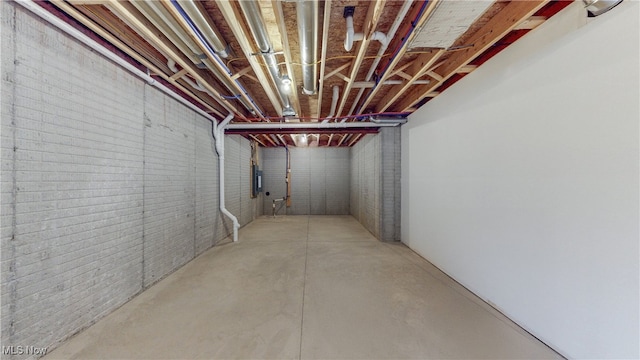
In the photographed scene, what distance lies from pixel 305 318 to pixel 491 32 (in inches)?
115

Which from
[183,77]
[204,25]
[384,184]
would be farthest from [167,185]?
[384,184]

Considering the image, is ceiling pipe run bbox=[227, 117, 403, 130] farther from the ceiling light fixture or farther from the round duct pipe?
the round duct pipe

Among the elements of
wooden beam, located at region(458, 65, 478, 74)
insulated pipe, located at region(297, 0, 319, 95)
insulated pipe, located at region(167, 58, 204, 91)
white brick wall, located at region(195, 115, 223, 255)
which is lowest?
white brick wall, located at region(195, 115, 223, 255)

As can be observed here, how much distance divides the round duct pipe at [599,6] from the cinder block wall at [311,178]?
5938mm

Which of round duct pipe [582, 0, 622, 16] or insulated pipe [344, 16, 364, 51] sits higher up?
insulated pipe [344, 16, 364, 51]

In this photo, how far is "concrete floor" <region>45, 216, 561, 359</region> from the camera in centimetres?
151

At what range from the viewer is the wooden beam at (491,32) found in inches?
57.7

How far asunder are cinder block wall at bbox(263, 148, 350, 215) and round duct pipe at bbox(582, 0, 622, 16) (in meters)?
5.94

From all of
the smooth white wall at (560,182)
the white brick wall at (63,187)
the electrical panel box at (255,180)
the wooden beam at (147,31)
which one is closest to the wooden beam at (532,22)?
the smooth white wall at (560,182)

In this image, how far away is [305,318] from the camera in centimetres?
185

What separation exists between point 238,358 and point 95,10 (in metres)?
2.73

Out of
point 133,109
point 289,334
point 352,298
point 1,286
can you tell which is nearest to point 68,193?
point 1,286

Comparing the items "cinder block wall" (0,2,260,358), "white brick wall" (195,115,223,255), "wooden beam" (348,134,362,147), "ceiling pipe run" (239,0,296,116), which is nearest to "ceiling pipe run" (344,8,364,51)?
"ceiling pipe run" (239,0,296,116)

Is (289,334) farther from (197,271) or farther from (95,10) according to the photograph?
(95,10)
